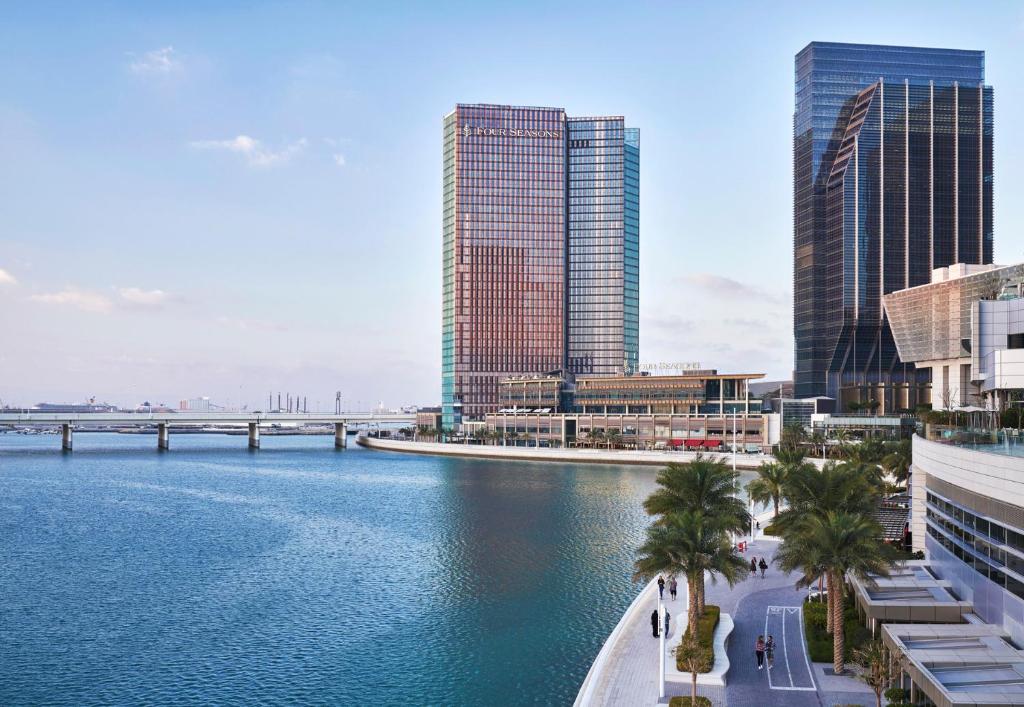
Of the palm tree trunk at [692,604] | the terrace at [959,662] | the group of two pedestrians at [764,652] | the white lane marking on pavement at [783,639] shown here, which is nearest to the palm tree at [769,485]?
the white lane marking on pavement at [783,639]

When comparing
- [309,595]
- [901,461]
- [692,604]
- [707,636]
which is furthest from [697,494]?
[901,461]

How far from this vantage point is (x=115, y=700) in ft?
133

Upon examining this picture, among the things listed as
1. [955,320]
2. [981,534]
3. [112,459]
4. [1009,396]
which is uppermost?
[955,320]

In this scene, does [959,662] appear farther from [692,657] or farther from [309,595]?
[309,595]

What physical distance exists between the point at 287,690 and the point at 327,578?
23.8 metres

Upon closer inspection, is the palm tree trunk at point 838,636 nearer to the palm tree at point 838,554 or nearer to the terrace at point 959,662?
the palm tree at point 838,554

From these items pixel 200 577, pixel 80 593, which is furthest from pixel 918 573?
pixel 80 593

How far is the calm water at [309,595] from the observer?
43281 millimetres

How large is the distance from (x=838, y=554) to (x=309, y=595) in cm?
3632

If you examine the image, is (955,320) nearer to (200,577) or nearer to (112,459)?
(200,577)

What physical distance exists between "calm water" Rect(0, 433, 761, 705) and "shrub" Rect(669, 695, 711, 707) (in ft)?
24.0

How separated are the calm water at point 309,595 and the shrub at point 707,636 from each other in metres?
6.35

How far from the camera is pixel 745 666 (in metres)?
41.2

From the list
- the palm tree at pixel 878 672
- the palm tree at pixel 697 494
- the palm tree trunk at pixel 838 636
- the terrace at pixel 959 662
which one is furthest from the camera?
the palm tree at pixel 697 494
